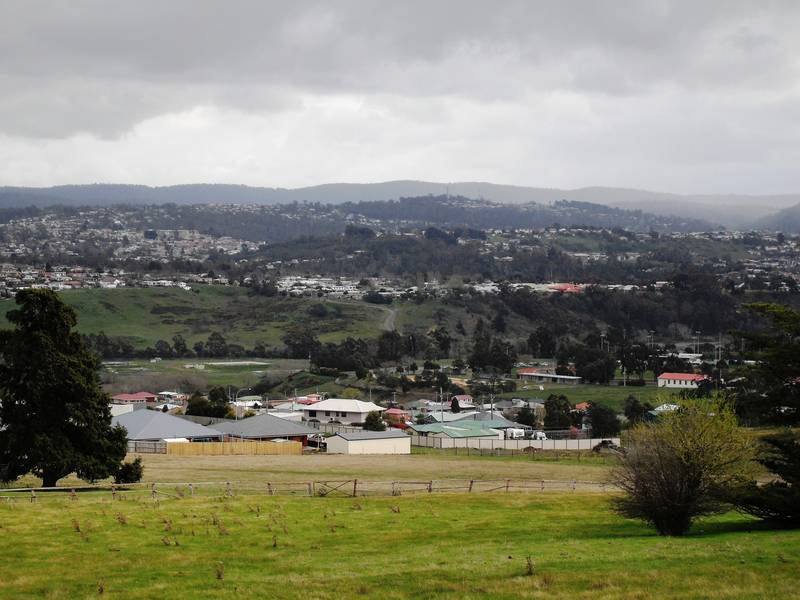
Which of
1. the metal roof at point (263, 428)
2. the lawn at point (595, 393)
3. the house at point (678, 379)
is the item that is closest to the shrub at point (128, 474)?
the metal roof at point (263, 428)

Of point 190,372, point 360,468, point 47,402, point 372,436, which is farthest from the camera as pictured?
point 190,372

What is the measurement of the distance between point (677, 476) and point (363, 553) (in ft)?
25.1

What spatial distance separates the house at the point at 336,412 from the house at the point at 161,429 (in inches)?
659

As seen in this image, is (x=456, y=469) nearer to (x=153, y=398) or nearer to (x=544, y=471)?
(x=544, y=471)

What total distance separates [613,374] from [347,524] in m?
83.2

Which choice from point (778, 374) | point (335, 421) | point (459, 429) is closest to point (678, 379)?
point (459, 429)

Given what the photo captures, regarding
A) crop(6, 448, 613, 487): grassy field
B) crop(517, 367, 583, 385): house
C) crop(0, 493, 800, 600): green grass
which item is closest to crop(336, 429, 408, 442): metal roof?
crop(6, 448, 613, 487): grassy field

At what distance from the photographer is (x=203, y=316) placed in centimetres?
15388

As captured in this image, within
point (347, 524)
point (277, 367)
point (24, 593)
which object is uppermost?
point (24, 593)

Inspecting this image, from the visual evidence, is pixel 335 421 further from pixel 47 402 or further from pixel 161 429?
pixel 47 402

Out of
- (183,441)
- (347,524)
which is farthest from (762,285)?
(347,524)

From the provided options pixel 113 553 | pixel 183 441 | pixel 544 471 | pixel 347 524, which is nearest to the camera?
pixel 113 553

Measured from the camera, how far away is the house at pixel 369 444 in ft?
200

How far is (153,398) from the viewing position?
94.1m
